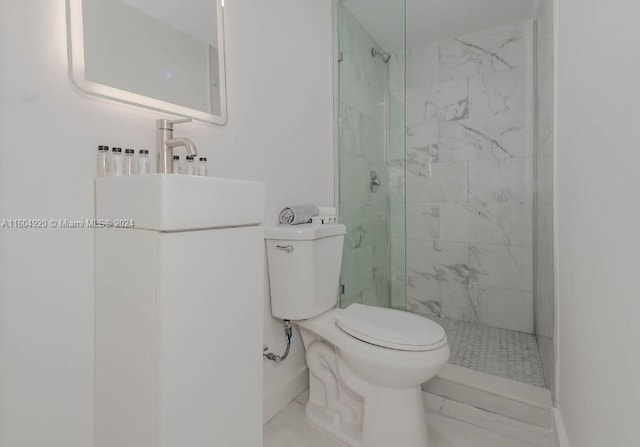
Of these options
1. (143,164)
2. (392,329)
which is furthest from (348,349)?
(143,164)

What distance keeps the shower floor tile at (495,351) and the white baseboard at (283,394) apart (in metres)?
0.81

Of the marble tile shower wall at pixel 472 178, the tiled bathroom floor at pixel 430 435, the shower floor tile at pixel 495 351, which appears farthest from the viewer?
the marble tile shower wall at pixel 472 178

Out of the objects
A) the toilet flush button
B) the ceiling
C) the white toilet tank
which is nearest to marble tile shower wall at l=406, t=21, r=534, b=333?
the ceiling

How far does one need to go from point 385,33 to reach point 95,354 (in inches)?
80.7

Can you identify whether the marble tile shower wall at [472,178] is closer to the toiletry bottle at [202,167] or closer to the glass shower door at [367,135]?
the glass shower door at [367,135]

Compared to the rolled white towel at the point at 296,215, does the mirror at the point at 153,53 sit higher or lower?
higher

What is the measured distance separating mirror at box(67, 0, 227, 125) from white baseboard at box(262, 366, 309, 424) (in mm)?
1182

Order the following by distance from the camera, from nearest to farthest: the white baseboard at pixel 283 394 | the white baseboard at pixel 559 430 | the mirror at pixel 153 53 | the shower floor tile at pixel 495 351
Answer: the mirror at pixel 153 53 < the white baseboard at pixel 559 430 < the white baseboard at pixel 283 394 < the shower floor tile at pixel 495 351

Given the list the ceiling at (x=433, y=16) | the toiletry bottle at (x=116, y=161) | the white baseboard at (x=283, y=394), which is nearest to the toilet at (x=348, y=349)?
the white baseboard at (x=283, y=394)

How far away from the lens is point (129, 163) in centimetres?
98

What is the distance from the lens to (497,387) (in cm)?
153

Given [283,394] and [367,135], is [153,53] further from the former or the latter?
[283,394]

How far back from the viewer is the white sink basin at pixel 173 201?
2.64ft

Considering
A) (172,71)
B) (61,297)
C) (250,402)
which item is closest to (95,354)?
(61,297)
